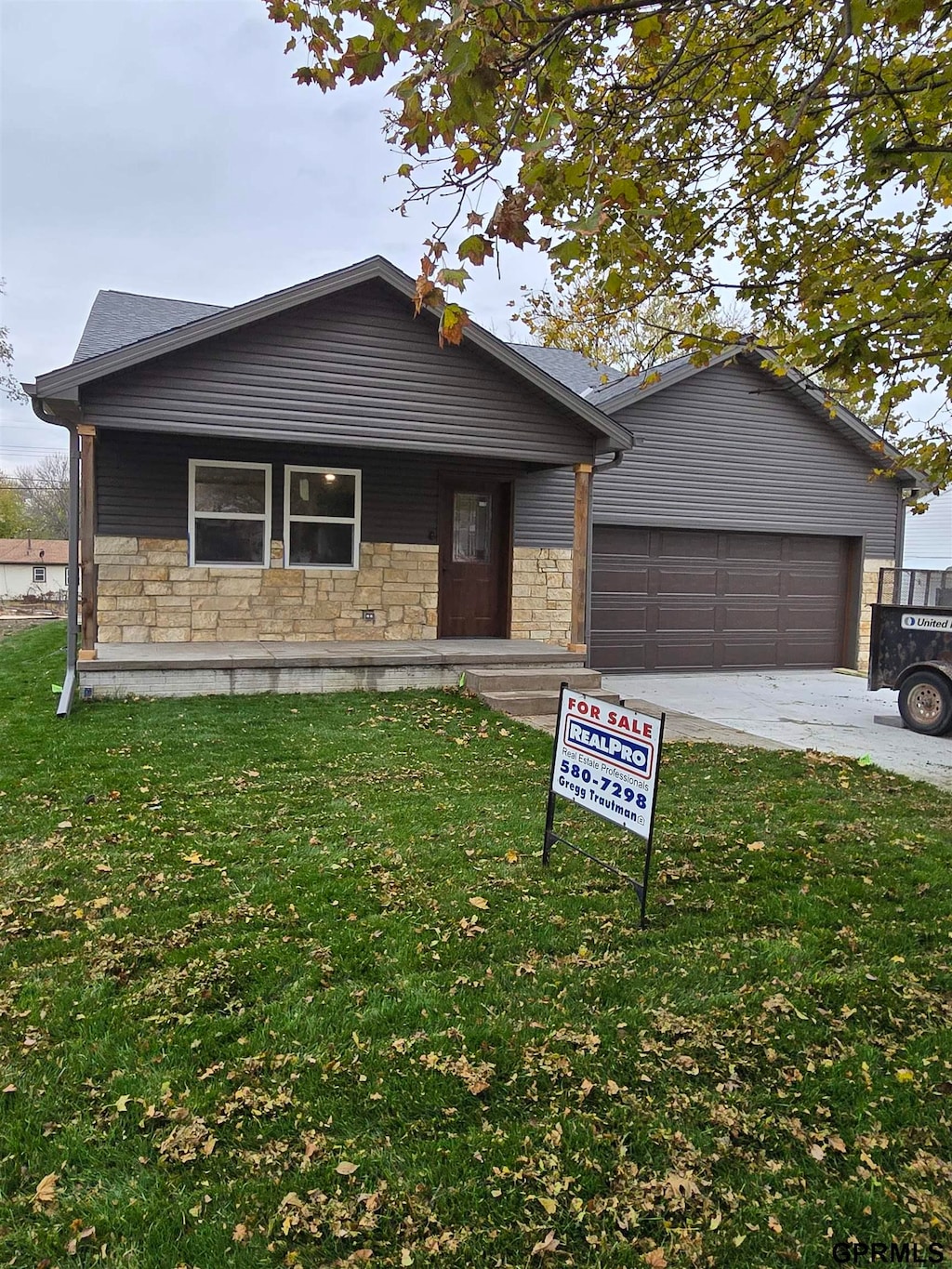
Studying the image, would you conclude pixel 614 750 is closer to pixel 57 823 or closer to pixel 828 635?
pixel 57 823

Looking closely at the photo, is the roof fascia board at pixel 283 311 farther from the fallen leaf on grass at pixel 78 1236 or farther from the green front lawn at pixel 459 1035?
the fallen leaf on grass at pixel 78 1236

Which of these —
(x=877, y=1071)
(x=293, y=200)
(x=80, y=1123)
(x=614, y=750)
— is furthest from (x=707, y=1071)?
(x=293, y=200)

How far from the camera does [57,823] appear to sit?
4684 mm

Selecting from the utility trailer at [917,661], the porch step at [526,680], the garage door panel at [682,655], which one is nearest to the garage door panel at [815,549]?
the garage door panel at [682,655]

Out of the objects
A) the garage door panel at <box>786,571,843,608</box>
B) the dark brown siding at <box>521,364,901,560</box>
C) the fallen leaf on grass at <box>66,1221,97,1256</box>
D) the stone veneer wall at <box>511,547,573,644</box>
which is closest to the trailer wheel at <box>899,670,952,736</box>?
the stone veneer wall at <box>511,547,573,644</box>

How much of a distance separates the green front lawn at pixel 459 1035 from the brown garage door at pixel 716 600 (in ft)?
23.9

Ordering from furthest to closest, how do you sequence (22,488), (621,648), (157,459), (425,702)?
1. (22,488)
2. (621,648)
3. (157,459)
4. (425,702)

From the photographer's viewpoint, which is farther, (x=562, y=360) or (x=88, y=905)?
(x=562, y=360)

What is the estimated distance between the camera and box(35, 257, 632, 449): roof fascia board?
7.43 meters

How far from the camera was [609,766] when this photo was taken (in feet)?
12.6

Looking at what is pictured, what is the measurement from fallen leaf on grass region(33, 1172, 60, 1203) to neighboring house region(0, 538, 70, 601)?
5298 centimetres

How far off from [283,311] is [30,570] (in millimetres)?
49386

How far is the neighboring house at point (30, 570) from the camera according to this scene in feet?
162

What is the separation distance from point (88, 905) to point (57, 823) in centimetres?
124
